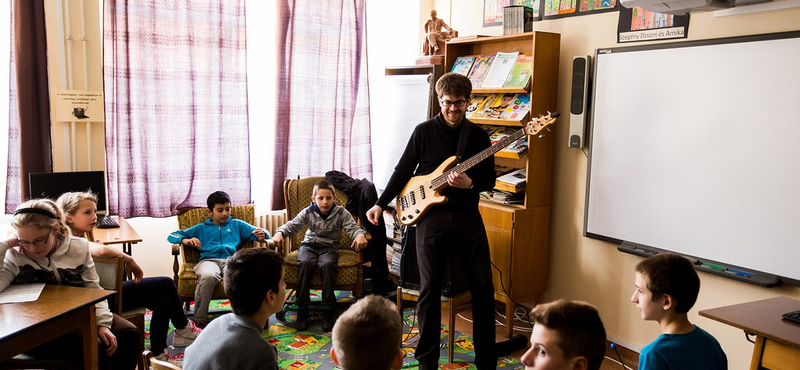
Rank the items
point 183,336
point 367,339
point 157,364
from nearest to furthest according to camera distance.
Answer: point 367,339 < point 157,364 < point 183,336

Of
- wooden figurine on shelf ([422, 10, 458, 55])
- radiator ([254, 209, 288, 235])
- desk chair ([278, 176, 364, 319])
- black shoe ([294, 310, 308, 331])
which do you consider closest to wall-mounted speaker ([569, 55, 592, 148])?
wooden figurine on shelf ([422, 10, 458, 55])

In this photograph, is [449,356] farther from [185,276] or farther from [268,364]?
[268,364]

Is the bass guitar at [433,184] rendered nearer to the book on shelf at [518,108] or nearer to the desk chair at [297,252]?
the book on shelf at [518,108]

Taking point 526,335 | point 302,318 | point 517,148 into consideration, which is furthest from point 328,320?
point 517,148

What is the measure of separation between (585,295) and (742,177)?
1.26m

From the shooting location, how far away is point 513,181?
13.3 feet

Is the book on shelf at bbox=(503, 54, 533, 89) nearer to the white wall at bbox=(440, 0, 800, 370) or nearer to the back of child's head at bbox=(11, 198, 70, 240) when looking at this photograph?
the white wall at bbox=(440, 0, 800, 370)

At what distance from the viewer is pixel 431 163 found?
11.3 feet

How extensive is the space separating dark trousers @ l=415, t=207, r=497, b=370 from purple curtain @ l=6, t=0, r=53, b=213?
102 inches

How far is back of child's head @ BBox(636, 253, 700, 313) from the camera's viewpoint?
1944mm

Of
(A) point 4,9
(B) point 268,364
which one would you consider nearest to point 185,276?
(A) point 4,9

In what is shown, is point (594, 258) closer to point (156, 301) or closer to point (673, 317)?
point (673, 317)

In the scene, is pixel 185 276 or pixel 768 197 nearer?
pixel 768 197

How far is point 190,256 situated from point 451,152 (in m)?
1.86
